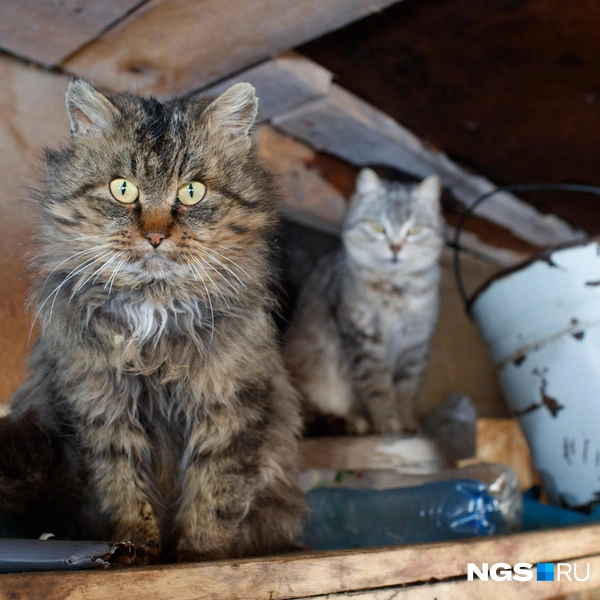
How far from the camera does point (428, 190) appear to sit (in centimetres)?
229

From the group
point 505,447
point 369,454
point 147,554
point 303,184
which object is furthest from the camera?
point 505,447

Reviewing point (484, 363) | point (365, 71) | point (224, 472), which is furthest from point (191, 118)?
point (484, 363)

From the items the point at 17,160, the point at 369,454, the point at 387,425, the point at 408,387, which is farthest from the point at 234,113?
the point at 408,387

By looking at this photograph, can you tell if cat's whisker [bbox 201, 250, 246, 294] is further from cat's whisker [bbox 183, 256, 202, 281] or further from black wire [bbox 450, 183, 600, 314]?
black wire [bbox 450, 183, 600, 314]

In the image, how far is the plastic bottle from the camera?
5.03 feet

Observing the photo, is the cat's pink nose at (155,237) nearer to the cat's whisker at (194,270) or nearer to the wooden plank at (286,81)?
the cat's whisker at (194,270)

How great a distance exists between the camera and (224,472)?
3.51 ft

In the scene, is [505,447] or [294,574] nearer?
[294,574]

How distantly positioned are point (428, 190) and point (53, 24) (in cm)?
143

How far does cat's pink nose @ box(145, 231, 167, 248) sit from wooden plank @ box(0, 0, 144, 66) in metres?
0.70

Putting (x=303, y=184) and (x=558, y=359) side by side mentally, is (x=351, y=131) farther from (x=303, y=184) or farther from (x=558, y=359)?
(x=558, y=359)

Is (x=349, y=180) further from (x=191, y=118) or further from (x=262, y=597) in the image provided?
(x=262, y=597)

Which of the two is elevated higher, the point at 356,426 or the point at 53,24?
the point at 53,24

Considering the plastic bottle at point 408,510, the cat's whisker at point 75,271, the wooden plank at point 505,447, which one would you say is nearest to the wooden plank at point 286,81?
the cat's whisker at point 75,271
